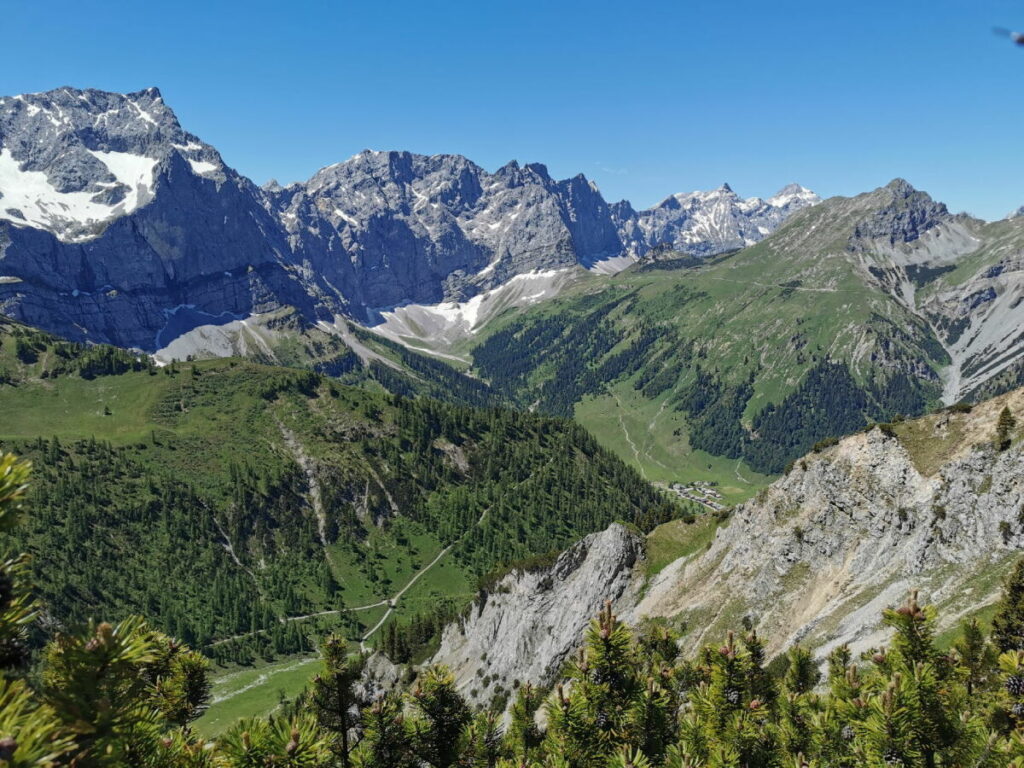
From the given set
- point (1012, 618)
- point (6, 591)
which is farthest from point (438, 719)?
point (1012, 618)

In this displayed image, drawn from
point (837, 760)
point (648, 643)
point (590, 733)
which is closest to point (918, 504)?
point (648, 643)

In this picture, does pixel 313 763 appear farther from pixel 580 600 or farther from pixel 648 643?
pixel 580 600

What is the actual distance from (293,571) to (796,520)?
15456cm

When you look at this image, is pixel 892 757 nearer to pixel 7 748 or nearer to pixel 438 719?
pixel 438 719

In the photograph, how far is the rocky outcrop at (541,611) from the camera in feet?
286

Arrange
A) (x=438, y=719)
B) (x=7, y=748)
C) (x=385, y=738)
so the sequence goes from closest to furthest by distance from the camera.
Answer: (x=7, y=748)
(x=385, y=738)
(x=438, y=719)

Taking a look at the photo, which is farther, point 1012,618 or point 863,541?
point 863,541

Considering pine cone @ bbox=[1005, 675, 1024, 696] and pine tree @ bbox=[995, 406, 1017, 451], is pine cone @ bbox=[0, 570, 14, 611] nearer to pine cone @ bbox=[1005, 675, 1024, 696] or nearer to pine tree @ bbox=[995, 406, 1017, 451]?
pine cone @ bbox=[1005, 675, 1024, 696]

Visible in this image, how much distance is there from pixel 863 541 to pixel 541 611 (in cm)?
4641

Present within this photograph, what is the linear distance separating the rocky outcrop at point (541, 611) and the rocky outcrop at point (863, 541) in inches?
277

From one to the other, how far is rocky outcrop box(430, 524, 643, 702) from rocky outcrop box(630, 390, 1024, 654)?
7031 mm

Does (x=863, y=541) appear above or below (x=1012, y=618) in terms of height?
below

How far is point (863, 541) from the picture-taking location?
67938 mm

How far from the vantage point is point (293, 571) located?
187 m
